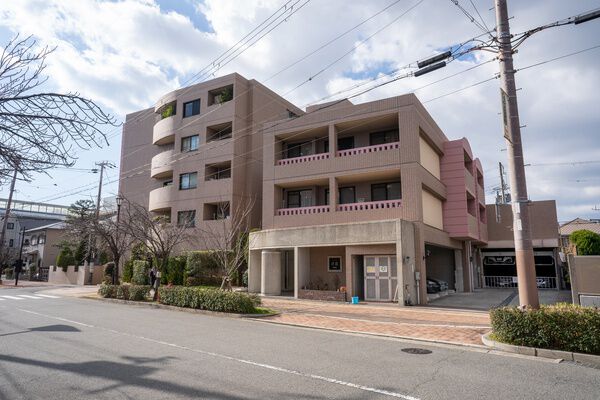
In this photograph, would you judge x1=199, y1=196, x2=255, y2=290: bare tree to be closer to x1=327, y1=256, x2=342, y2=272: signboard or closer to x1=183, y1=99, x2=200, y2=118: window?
x1=327, y1=256, x2=342, y2=272: signboard

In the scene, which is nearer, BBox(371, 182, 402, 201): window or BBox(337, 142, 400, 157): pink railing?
BBox(337, 142, 400, 157): pink railing

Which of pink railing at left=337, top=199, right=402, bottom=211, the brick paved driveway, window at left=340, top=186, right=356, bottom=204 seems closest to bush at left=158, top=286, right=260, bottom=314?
the brick paved driveway

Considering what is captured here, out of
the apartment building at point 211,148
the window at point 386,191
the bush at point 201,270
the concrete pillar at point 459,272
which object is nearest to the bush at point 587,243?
the concrete pillar at point 459,272

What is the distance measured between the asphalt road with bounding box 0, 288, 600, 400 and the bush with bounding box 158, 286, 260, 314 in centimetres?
404

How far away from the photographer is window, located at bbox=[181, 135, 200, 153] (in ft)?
108

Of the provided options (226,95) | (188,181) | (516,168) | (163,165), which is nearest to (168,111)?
(163,165)

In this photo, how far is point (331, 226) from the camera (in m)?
22.4

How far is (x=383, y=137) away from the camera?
25.1 metres

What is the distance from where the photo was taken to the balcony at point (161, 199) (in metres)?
33.6

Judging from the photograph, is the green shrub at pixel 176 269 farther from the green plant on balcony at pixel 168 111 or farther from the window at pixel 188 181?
the green plant on balcony at pixel 168 111

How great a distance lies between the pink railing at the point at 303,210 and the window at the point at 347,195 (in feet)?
7.36

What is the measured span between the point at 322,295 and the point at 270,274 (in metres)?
3.89

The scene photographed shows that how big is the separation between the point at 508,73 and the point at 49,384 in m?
12.5

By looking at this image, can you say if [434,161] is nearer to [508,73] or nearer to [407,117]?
[407,117]
